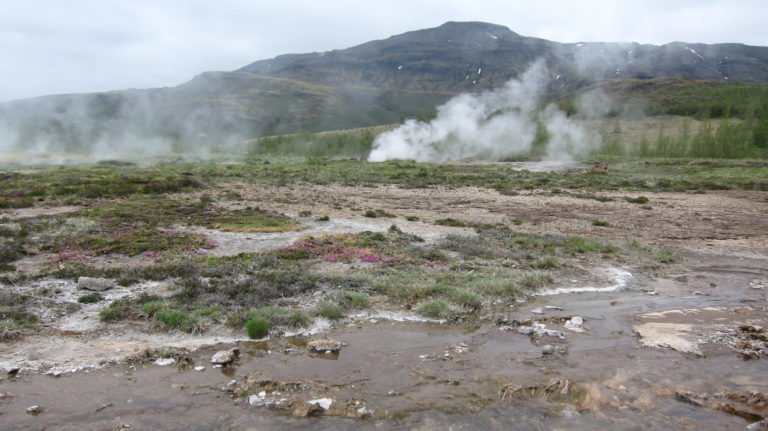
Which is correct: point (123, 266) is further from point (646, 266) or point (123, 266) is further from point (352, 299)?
point (646, 266)

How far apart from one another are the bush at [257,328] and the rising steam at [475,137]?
7249cm

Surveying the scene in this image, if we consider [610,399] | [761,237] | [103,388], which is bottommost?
[761,237]

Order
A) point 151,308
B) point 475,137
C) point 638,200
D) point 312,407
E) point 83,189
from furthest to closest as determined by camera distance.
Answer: point 475,137 < point 83,189 < point 638,200 < point 151,308 < point 312,407

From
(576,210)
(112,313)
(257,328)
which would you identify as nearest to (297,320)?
(257,328)

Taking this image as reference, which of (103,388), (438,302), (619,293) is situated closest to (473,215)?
(619,293)

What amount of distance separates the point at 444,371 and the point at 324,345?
227cm

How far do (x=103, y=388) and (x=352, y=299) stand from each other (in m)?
5.24

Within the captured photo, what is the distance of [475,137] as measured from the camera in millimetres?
88938

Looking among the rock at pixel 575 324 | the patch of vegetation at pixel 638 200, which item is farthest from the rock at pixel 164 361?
the patch of vegetation at pixel 638 200

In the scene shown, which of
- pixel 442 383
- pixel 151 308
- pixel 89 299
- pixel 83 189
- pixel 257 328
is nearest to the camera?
Answer: pixel 442 383

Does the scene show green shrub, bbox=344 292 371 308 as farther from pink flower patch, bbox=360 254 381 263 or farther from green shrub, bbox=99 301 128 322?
green shrub, bbox=99 301 128 322

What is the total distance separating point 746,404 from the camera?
257 inches

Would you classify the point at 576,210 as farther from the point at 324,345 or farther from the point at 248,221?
the point at 324,345

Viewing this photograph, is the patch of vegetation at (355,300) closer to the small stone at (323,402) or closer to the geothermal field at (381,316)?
the geothermal field at (381,316)
